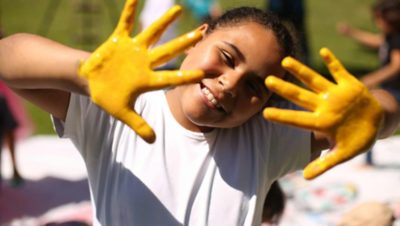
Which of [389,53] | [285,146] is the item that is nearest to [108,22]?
[389,53]

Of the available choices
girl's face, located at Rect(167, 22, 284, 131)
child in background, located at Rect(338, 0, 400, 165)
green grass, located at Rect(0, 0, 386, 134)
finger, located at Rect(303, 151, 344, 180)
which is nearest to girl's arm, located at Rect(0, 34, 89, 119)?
girl's face, located at Rect(167, 22, 284, 131)

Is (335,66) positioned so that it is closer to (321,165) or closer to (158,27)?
(321,165)

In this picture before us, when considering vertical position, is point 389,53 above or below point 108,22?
below

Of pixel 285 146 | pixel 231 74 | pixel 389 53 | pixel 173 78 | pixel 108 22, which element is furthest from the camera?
pixel 108 22

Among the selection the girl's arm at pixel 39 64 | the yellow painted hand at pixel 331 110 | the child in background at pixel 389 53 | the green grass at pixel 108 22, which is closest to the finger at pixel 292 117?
the yellow painted hand at pixel 331 110

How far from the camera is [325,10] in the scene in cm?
495

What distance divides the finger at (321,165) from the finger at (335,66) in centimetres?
10

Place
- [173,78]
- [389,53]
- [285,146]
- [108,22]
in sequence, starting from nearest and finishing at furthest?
[173,78], [285,146], [389,53], [108,22]

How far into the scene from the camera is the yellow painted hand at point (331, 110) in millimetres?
819

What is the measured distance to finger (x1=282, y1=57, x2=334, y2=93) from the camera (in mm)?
818

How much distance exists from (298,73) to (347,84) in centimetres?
7

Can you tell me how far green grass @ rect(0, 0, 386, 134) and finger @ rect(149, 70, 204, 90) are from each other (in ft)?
10.2

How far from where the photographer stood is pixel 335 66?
837mm

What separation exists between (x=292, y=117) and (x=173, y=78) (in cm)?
15
